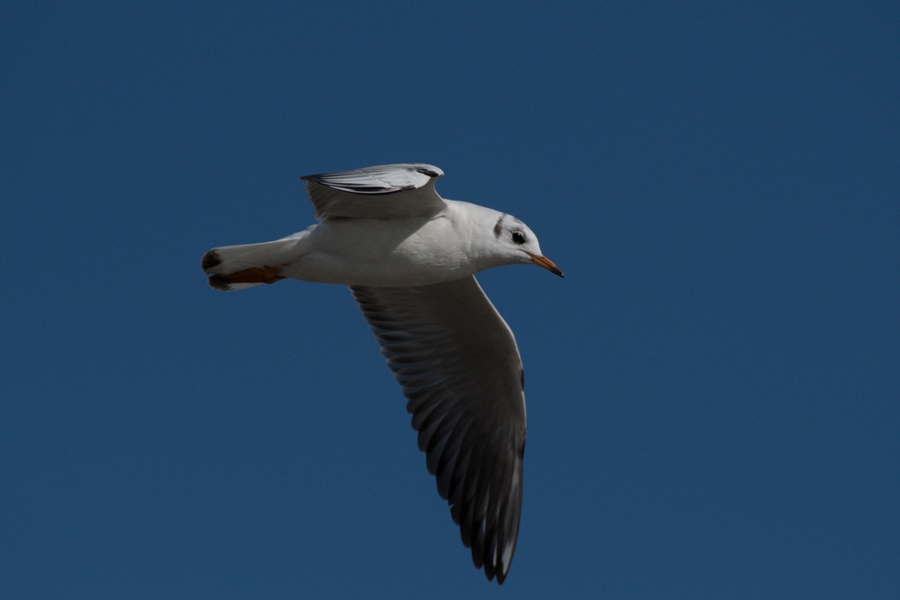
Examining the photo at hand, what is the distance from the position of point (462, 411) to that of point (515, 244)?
219 centimetres

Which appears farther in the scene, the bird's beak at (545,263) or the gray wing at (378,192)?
the bird's beak at (545,263)

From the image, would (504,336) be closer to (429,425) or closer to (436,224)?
(429,425)

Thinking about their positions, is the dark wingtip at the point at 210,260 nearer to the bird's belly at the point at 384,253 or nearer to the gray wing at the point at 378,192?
the bird's belly at the point at 384,253

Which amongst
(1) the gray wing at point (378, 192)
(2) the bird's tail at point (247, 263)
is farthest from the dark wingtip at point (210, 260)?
(1) the gray wing at point (378, 192)

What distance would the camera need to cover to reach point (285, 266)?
7598 mm

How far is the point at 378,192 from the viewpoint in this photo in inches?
254

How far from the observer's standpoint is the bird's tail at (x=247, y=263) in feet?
24.7

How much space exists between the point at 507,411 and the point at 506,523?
0.88m

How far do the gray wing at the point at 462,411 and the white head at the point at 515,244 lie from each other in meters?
1.63

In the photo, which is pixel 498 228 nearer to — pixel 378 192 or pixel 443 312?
pixel 378 192

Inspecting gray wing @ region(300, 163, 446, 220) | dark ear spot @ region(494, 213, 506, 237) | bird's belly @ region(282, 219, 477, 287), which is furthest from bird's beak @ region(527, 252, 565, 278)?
gray wing @ region(300, 163, 446, 220)

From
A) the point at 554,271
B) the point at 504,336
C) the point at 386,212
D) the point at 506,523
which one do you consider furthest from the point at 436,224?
the point at 506,523

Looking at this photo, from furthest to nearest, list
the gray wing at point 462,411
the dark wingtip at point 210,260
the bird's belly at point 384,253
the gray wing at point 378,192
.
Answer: the gray wing at point 462,411 → the dark wingtip at point 210,260 → the bird's belly at point 384,253 → the gray wing at point 378,192

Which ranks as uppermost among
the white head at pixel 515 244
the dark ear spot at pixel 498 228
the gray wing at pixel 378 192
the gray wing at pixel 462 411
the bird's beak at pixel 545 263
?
the gray wing at pixel 378 192
